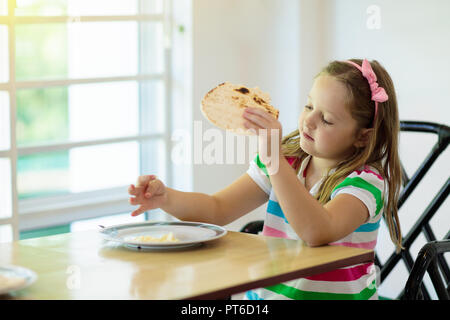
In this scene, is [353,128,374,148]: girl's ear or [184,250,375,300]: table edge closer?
[184,250,375,300]: table edge

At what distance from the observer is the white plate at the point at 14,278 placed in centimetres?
105

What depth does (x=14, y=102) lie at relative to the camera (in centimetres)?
231

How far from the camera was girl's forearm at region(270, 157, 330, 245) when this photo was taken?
1.35m

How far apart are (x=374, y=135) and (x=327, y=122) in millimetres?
119

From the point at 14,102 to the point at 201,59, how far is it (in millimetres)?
773

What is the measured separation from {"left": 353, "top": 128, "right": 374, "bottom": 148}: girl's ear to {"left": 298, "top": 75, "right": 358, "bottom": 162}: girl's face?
2 cm

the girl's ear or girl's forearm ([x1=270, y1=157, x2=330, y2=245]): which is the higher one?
the girl's ear

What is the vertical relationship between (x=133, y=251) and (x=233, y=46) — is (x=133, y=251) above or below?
below

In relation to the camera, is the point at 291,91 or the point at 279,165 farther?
the point at 291,91

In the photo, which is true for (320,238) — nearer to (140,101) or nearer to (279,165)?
(279,165)

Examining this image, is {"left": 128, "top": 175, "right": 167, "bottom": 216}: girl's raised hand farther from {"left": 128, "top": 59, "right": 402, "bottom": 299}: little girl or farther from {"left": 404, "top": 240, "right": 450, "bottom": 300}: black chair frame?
{"left": 404, "top": 240, "right": 450, "bottom": 300}: black chair frame
